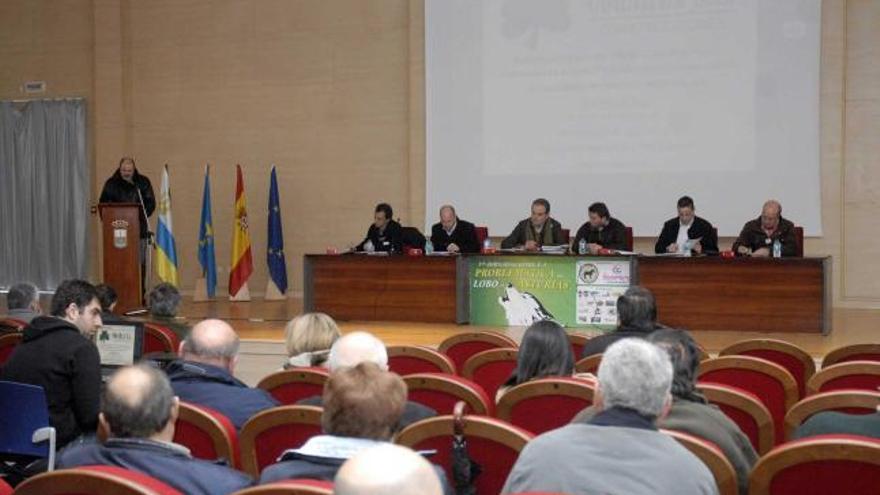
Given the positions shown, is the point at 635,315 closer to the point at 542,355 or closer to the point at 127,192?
the point at 542,355

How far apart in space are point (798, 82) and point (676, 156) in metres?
1.35

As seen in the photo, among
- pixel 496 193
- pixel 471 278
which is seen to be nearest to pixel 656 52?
pixel 496 193

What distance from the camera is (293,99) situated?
470 inches

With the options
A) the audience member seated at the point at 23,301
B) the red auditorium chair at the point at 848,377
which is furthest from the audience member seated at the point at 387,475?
the audience member seated at the point at 23,301

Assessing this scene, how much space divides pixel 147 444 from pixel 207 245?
943 cm

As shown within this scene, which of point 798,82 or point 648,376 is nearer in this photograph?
point 648,376

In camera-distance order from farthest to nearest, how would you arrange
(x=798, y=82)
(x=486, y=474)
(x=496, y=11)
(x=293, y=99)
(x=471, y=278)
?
1. (x=293, y=99)
2. (x=496, y=11)
3. (x=798, y=82)
4. (x=471, y=278)
5. (x=486, y=474)

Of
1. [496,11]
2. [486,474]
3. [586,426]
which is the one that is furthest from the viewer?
[496,11]

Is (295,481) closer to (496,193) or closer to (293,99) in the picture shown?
(496,193)

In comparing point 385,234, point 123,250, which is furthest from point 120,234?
point 385,234

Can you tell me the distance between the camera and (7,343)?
191 inches

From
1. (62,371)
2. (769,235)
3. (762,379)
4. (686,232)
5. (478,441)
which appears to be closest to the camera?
(478,441)

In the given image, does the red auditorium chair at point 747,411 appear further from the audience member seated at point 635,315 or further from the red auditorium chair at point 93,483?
the red auditorium chair at point 93,483

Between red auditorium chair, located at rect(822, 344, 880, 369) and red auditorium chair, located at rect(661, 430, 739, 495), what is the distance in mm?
2270
